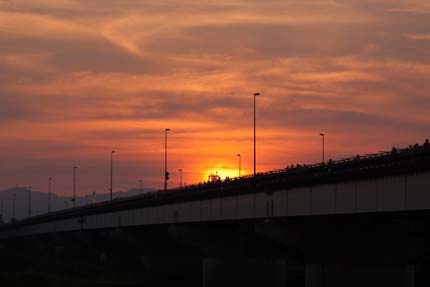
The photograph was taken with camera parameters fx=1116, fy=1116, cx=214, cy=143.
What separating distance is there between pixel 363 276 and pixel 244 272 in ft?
79.5

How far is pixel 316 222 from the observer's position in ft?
316

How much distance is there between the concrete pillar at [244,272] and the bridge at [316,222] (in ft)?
0.38

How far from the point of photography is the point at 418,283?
12162 centimetres

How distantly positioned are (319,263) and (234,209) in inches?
482

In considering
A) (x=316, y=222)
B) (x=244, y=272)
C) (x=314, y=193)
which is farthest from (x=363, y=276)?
(x=244, y=272)

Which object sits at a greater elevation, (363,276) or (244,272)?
(363,276)

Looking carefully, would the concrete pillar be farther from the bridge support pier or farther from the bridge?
the bridge support pier

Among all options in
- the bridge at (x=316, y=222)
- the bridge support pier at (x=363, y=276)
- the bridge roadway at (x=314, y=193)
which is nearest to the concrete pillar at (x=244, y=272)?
the bridge at (x=316, y=222)

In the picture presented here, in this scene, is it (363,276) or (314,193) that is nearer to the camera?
(314,193)

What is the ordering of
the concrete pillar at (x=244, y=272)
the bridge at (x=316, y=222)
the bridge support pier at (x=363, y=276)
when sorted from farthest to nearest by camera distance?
the concrete pillar at (x=244, y=272) < the bridge support pier at (x=363, y=276) < the bridge at (x=316, y=222)

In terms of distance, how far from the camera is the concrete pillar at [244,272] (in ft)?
373

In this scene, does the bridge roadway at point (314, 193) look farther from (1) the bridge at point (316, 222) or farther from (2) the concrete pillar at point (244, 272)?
(2) the concrete pillar at point (244, 272)

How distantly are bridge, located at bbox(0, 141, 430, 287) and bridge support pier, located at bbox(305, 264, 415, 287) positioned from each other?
0.27 ft

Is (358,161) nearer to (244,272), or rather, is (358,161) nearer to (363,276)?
(363,276)
